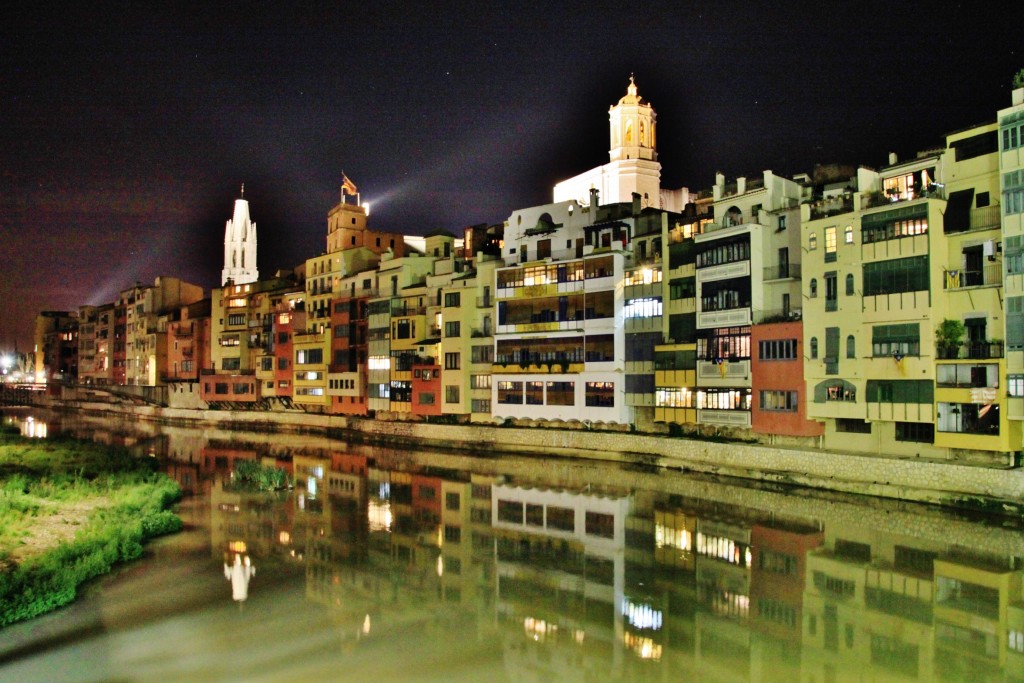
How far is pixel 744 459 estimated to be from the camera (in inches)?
1404

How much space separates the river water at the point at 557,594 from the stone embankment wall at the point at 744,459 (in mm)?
991

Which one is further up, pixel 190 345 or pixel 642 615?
pixel 190 345

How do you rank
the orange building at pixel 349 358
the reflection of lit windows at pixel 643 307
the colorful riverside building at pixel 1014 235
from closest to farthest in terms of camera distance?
the colorful riverside building at pixel 1014 235
the reflection of lit windows at pixel 643 307
the orange building at pixel 349 358

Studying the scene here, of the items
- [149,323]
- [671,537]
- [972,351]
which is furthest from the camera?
[149,323]

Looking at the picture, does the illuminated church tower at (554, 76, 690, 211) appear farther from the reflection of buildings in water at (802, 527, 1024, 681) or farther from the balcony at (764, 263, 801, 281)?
the reflection of buildings in water at (802, 527, 1024, 681)

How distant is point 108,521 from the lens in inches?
1065

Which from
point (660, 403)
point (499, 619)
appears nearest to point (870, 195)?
point (660, 403)

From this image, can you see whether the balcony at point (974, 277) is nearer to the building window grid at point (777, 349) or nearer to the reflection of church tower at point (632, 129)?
the building window grid at point (777, 349)

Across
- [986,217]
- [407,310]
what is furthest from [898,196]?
[407,310]

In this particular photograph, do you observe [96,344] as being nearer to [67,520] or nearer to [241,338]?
[241,338]

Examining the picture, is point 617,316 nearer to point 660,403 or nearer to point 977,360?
point 660,403

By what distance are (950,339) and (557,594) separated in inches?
747

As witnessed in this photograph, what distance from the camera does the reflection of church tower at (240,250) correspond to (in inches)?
5896

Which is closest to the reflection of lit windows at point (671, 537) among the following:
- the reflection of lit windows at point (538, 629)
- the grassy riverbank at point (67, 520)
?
the reflection of lit windows at point (538, 629)
